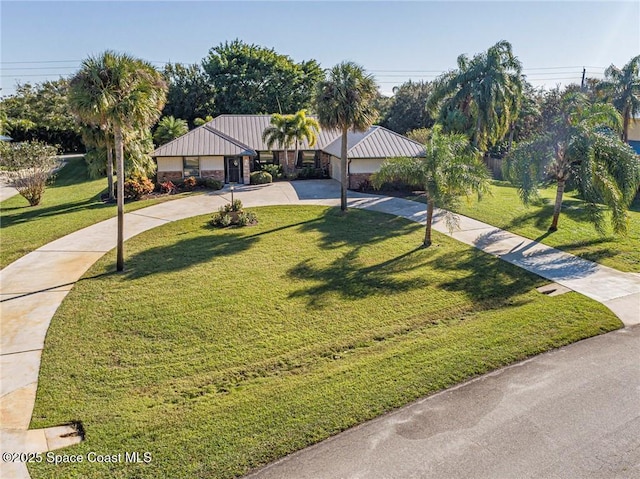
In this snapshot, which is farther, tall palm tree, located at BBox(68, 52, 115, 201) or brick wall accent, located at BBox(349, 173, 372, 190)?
brick wall accent, located at BBox(349, 173, 372, 190)

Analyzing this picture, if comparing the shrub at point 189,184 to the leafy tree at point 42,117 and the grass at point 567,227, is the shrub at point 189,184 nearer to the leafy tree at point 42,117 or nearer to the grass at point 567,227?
the grass at point 567,227

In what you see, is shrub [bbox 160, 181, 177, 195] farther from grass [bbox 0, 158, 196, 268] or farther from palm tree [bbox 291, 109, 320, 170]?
palm tree [bbox 291, 109, 320, 170]

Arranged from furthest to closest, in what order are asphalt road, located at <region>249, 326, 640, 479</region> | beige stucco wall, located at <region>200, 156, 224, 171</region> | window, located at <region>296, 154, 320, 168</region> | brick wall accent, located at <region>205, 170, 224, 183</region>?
window, located at <region>296, 154, 320, 168</region>
brick wall accent, located at <region>205, 170, 224, 183</region>
beige stucco wall, located at <region>200, 156, 224, 171</region>
asphalt road, located at <region>249, 326, 640, 479</region>

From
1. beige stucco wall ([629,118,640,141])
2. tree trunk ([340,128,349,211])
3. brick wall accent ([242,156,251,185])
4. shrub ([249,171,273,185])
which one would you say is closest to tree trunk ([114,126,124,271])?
tree trunk ([340,128,349,211])

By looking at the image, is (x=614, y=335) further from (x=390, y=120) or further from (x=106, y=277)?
(x=390, y=120)

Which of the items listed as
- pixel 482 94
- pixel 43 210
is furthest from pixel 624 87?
pixel 43 210

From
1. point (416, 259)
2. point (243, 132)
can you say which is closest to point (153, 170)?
point (243, 132)

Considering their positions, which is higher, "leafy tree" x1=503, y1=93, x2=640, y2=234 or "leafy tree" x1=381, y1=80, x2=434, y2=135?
"leafy tree" x1=381, y1=80, x2=434, y2=135
